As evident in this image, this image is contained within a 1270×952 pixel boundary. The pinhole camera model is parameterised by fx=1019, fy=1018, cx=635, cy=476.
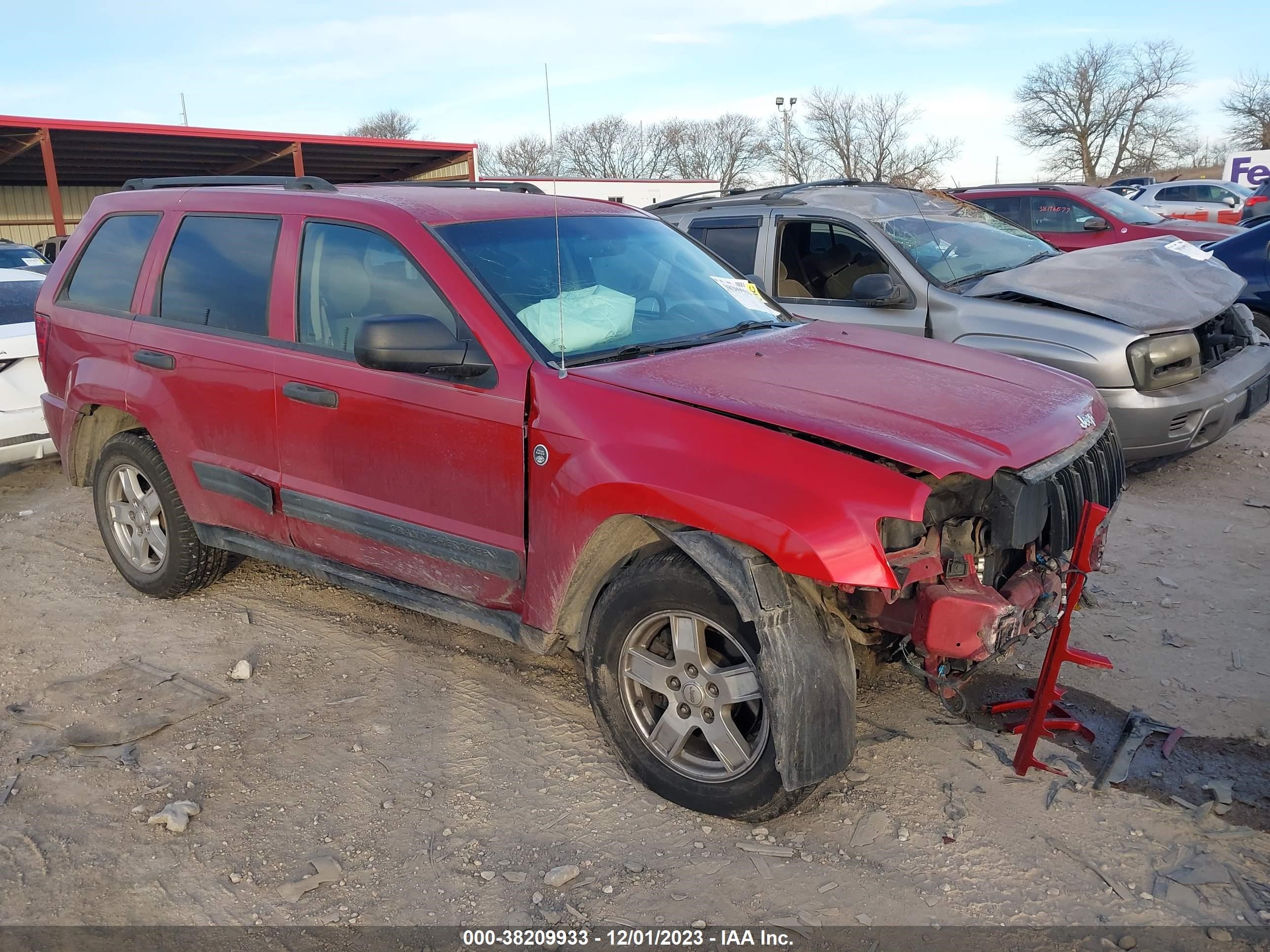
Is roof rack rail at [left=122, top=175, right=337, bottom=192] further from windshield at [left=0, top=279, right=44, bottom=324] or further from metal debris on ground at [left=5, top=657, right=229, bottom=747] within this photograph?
windshield at [left=0, top=279, right=44, bottom=324]

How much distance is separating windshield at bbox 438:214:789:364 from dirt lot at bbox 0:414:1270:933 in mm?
1431

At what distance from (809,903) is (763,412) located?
1348mm

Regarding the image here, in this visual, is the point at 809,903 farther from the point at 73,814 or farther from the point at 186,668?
the point at 186,668

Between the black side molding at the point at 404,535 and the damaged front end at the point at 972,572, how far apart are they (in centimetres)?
118

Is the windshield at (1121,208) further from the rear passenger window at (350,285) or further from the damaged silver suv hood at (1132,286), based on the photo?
the rear passenger window at (350,285)

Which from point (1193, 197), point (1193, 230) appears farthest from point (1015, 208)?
point (1193, 197)

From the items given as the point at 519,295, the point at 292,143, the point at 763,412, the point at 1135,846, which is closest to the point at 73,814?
the point at 519,295

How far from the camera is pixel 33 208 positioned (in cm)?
3319

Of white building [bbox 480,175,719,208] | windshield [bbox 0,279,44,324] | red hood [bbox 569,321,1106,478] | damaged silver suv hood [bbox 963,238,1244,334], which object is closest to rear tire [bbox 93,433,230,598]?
red hood [bbox 569,321,1106,478]

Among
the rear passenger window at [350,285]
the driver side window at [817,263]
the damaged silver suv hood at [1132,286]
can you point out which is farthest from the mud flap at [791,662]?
the driver side window at [817,263]

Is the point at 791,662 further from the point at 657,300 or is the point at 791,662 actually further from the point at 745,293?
the point at 745,293

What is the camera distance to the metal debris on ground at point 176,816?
3119 millimetres

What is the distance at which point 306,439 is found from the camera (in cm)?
395

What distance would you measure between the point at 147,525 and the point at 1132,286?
5.75 m
